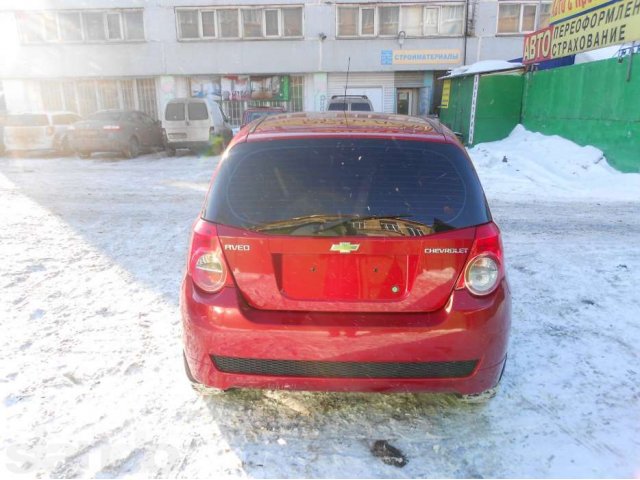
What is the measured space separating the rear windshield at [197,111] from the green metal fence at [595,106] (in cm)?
1035

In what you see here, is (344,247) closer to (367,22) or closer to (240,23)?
(367,22)

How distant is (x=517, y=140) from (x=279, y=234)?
13766mm

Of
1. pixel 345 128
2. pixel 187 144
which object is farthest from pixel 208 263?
pixel 187 144

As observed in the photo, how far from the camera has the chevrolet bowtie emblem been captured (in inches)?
101

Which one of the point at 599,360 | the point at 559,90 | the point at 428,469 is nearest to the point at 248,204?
the point at 428,469

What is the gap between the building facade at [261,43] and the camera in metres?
25.4

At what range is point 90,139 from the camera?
15.3 metres

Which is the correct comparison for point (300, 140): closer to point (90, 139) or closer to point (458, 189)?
point (458, 189)

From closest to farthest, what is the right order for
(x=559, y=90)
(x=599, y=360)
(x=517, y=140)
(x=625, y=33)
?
(x=599, y=360)
(x=625, y=33)
(x=559, y=90)
(x=517, y=140)

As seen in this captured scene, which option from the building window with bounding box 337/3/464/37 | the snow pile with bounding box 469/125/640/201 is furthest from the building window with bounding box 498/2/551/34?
the snow pile with bounding box 469/125/640/201

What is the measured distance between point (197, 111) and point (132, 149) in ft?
8.06

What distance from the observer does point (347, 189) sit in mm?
2680

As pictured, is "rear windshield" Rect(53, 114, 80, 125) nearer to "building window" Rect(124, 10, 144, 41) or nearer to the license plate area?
"building window" Rect(124, 10, 144, 41)

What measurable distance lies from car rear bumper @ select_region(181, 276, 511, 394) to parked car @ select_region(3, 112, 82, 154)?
16.3m
